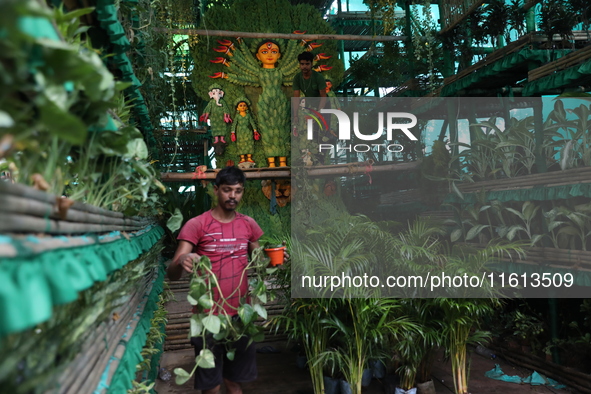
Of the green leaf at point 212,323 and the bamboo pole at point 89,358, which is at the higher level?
the bamboo pole at point 89,358

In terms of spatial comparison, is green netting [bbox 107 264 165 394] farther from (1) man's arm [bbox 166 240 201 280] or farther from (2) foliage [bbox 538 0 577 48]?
(2) foliage [bbox 538 0 577 48]

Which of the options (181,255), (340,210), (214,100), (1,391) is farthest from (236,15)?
(1,391)

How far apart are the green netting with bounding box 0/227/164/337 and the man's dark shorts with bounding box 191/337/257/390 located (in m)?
1.88

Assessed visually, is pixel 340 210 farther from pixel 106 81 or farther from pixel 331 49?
pixel 106 81

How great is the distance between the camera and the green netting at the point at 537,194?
11.4 feet

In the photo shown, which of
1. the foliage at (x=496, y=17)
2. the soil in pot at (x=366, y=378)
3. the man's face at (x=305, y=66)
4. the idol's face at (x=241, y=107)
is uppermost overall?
the foliage at (x=496, y=17)

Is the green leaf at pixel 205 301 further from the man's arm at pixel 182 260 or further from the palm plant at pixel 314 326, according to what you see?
the palm plant at pixel 314 326

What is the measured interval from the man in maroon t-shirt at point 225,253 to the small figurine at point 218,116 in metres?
4.13

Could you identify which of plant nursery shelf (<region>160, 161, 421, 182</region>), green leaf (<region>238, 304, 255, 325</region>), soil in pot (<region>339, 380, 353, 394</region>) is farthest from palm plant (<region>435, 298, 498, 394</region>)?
plant nursery shelf (<region>160, 161, 421, 182</region>)

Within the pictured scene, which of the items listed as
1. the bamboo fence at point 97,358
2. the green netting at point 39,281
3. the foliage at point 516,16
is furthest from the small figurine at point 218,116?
the green netting at point 39,281

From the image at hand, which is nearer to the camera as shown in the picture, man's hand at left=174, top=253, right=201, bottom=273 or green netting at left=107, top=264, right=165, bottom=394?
green netting at left=107, top=264, right=165, bottom=394

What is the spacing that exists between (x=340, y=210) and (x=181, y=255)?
457 cm

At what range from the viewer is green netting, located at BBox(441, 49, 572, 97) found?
15.5 ft

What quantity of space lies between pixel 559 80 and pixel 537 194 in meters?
1.04
